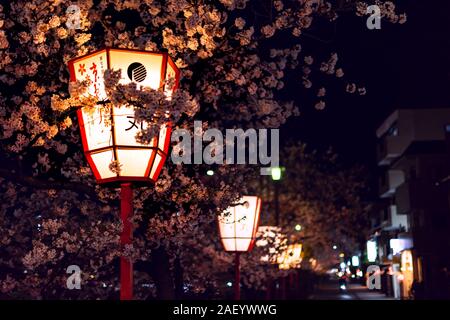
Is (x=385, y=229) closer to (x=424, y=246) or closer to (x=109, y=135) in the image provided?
(x=424, y=246)

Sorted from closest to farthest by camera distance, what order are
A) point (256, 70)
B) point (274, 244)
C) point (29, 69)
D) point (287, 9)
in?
point (29, 69), point (287, 9), point (256, 70), point (274, 244)

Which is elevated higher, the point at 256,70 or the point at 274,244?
the point at 256,70

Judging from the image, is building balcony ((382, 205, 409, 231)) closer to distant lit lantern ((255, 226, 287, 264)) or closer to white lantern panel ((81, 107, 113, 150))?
distant lit lantern ((255, 226, 287, 264))

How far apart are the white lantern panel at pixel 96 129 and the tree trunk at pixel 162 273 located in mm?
5077

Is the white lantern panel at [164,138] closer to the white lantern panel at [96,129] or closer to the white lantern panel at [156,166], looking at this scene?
the white lantern panel at [156,166]

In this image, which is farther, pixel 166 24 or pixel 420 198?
pixel 420 198

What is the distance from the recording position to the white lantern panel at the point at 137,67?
7.35m

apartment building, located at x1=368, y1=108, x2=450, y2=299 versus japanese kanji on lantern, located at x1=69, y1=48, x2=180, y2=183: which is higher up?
apartment building, located at x1=368, y1=108, x2=450, y2=299

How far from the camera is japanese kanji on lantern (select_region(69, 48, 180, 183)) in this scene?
24.1ft

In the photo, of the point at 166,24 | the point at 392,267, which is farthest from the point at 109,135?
the point at 392,267

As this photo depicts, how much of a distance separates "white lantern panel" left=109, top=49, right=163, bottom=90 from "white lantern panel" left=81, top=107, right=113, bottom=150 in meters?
0.48

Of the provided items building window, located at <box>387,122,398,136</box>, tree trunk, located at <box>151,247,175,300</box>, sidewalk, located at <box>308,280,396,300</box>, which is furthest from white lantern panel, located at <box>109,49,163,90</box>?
building window, located at <box>387,122,398,136</box>

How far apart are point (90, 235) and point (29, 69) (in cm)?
290

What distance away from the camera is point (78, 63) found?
7668 millimetres
